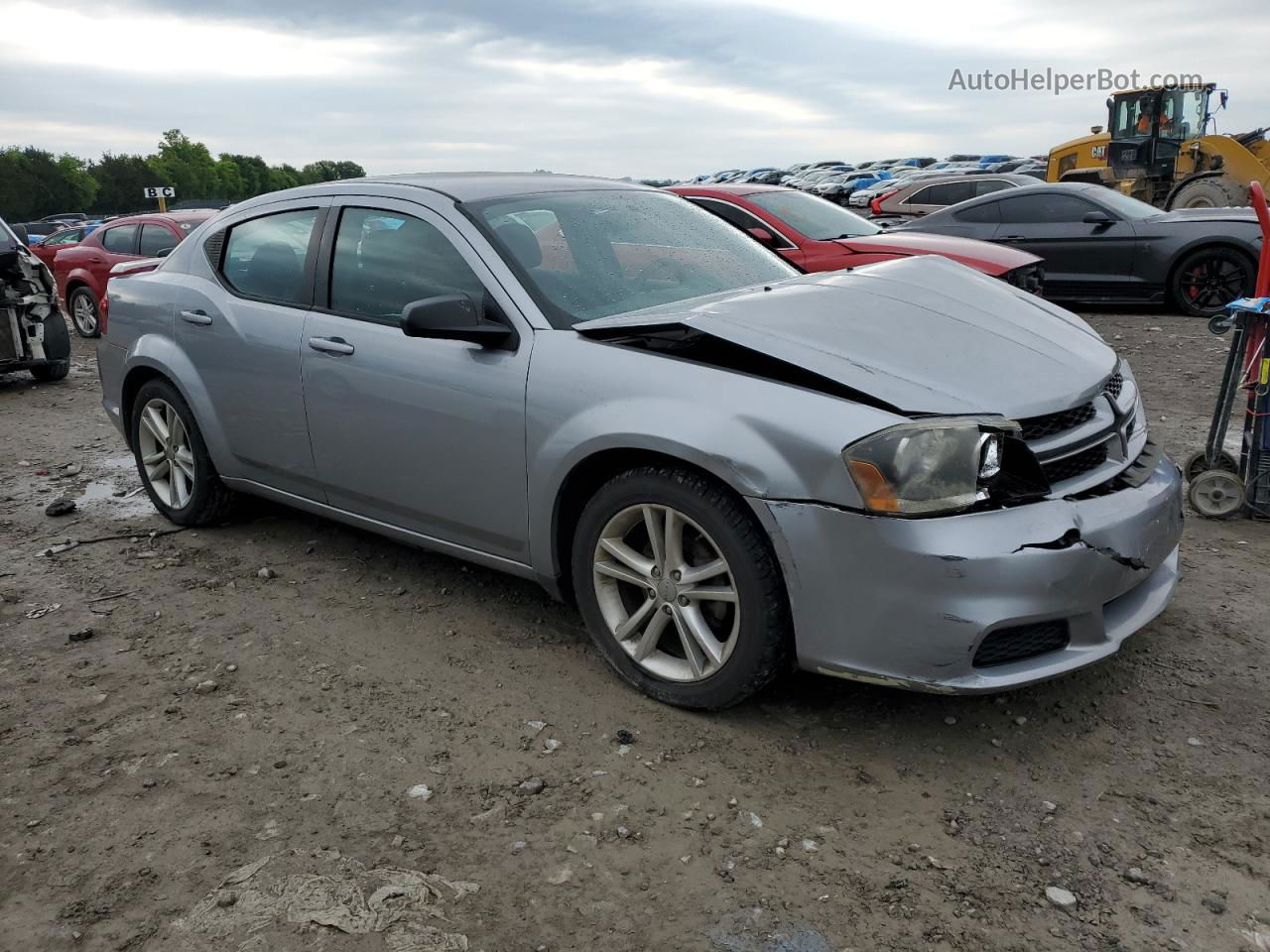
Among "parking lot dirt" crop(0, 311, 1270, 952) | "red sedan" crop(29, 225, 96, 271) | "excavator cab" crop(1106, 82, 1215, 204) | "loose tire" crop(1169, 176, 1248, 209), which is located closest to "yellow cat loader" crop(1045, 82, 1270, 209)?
"excavator cab" crop(1106, 82, 1215, 204)

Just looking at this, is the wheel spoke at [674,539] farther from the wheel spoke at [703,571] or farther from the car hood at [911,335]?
the car hood at [911,335]

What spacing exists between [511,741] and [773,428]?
127 cm

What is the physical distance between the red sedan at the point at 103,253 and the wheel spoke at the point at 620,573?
11341 mm

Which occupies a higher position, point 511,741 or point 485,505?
point 485,505

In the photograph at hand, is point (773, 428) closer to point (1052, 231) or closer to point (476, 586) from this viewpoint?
point (476, 586)

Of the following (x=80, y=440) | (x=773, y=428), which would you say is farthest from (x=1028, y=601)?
(x=80, y=440)

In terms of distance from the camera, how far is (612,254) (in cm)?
401

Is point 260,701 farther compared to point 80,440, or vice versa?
point 80,440

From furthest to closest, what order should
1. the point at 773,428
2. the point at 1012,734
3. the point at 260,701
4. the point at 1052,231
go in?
1. the point at 1052,231
2. the point at 260,701
3. the point at 1012,734
4. the point at 773,428

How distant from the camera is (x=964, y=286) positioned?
13.1 ft

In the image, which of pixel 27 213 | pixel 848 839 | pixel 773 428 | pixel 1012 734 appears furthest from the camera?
pixel 27 213

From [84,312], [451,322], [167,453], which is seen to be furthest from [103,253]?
[451,322]

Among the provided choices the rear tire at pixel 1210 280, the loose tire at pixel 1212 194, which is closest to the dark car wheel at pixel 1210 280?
the rear tire at pixel 1210 280

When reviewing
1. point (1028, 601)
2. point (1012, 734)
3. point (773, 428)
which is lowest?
point (1012, 734)
